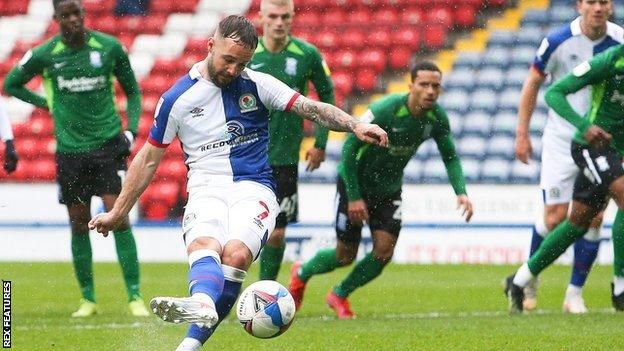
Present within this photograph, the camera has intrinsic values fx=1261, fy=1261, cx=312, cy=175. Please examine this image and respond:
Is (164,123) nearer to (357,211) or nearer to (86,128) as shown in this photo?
(357,211)

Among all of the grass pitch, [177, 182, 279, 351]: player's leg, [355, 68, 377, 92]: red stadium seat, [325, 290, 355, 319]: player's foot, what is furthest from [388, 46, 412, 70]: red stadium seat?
[177, 182, 279, 351]: player's leg

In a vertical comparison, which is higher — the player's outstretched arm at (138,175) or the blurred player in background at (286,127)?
the player's outstretched arm at (138,175)

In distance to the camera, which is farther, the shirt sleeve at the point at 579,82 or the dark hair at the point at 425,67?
the dark hair at the point at 425,67

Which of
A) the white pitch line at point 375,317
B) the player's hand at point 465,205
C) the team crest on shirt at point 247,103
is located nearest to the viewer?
the team crest on shirt at point 247,103

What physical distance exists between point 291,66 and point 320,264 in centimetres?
158

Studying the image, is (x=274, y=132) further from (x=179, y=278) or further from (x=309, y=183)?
(x=309, y=183)

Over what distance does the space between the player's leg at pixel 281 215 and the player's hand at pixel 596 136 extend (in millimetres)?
2355

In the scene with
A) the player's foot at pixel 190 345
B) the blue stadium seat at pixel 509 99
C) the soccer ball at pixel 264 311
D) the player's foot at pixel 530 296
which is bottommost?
the blue stadium seat at pixel 509 99

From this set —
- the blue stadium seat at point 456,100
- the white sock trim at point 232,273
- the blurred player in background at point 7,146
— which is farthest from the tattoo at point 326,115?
the blue stadium seat at point 456,100

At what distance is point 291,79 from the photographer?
9797mm

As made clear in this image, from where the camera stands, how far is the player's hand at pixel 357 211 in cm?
924

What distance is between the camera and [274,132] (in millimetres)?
9914

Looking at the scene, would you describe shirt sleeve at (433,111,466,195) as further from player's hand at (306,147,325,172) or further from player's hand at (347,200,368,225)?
player's hand at (306,147,325,172)

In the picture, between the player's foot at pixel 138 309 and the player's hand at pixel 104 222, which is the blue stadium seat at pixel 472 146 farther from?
the player's hand at pixel 104 222
